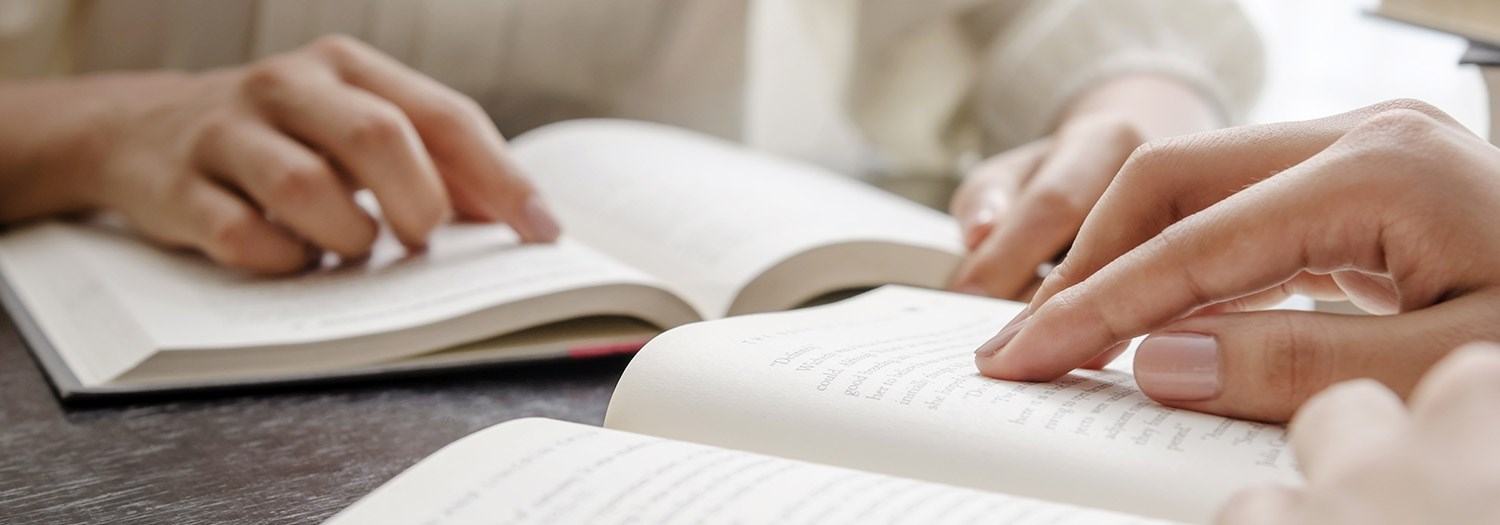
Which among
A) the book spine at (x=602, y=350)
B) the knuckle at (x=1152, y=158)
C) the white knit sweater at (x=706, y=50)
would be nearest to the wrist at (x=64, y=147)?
the white knit sweater at (x=706, y=50)

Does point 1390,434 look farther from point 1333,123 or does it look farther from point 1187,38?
point 1187,38

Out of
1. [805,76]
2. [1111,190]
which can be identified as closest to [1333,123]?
[1111,190]

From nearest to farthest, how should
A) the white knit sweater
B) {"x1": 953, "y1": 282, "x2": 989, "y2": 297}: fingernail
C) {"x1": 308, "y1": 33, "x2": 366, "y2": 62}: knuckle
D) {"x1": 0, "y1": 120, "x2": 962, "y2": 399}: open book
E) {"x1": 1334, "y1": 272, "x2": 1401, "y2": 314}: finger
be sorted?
{"x1": 1334, "y1": 272, "x2": 1401, "y2": 314}: finger
{"x1": 0, "y1": 120, "x2": 962, "y2": 399}: open book
{"x1": 953, "y1": 282, "x2": 989, "y2": 297}: fingernail
{"x1": 308, "y1": 33, "x2": 366, "y2": 62}: knuckle
the white knit sweater

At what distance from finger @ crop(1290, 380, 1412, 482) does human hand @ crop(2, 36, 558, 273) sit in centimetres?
55

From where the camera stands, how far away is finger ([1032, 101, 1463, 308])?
0.43 metres

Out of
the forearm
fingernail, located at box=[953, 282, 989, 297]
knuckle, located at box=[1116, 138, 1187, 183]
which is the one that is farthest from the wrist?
knuckle, located at box=[1116, 138, 1187, 183]

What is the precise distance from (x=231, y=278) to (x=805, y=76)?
4.89 ft

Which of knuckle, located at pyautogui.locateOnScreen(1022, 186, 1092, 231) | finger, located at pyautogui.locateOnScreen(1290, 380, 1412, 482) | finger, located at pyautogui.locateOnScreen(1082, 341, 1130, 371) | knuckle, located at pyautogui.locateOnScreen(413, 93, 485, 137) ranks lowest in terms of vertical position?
knuckle, located at pyautogui.locateOnScreen(1022, 186, 1092, 231)

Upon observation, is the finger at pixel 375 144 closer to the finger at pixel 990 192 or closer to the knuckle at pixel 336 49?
the knuckle at pixel 336 49

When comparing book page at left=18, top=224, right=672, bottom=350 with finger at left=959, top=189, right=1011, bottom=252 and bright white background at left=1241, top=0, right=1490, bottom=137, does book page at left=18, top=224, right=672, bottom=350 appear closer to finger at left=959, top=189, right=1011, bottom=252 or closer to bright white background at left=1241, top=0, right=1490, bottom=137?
finger at left=959, top=189, right=1011, bottom=252

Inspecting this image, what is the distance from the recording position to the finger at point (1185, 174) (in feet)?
1.42

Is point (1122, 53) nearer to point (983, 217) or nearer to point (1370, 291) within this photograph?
point (983, 217)

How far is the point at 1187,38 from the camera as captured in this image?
118 centimetres

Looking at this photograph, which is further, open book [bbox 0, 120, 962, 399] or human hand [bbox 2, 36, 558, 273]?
human hand [bbox 2, 36, 558, 273]
